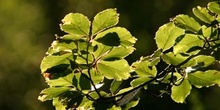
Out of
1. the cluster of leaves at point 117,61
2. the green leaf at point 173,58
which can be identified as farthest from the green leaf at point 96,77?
the green leaf at point 173,58

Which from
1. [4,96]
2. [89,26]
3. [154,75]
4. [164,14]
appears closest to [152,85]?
[154,75]

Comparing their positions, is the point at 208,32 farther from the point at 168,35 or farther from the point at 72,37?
the point at 72,37

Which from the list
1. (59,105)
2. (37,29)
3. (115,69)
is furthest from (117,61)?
(37,29)

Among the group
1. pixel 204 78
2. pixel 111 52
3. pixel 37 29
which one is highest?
pixel 37 29

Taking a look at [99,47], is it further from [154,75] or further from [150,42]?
[150,42]

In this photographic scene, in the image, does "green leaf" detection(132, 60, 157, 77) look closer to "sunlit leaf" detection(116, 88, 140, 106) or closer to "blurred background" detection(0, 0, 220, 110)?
"sunlit leaf" detection(116, 88, 140, 106)

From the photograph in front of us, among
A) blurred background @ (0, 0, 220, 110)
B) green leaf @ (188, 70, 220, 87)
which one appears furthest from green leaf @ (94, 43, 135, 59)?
blurred background @ (0, 0, 220, 110)

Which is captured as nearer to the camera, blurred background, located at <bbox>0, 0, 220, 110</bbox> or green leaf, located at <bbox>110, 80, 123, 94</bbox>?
green leaf, located at <bbox>110, 80, 123, 94</bbox>
